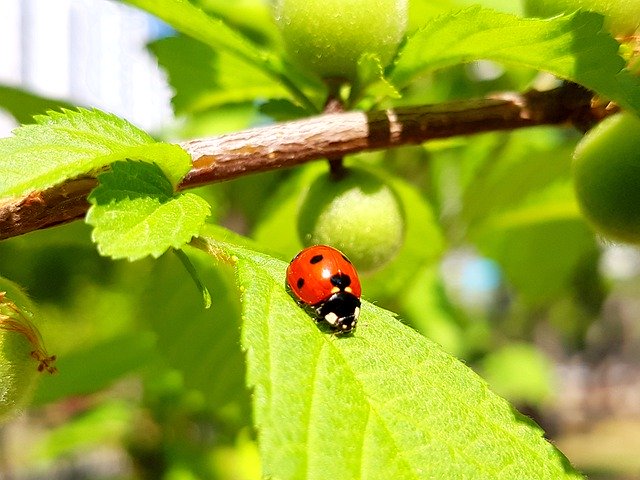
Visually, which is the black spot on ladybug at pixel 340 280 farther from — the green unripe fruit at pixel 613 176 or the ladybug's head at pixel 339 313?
the green unripe fruit at pixel 613 176

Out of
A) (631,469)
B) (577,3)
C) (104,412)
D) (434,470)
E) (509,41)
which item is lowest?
(434,470)

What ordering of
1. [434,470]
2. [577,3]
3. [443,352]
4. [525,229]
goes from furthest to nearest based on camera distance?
[525,229]
[577,3]
[443,352]
[434,470]

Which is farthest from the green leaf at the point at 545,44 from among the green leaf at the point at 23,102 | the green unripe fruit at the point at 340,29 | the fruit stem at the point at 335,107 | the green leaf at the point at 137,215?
the green leaf at the point at 23,102

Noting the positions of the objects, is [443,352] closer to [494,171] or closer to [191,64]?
[191,64]

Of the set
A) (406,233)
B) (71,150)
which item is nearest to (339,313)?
(71,150)

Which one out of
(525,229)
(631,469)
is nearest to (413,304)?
(525,229)

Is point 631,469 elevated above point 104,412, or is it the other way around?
point 631,469

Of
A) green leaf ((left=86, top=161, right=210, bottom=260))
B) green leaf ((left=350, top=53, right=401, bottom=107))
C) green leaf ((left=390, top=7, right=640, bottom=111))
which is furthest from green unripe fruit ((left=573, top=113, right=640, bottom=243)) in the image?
green leaf ((left=86, top=161, right=210, bottom=260))
